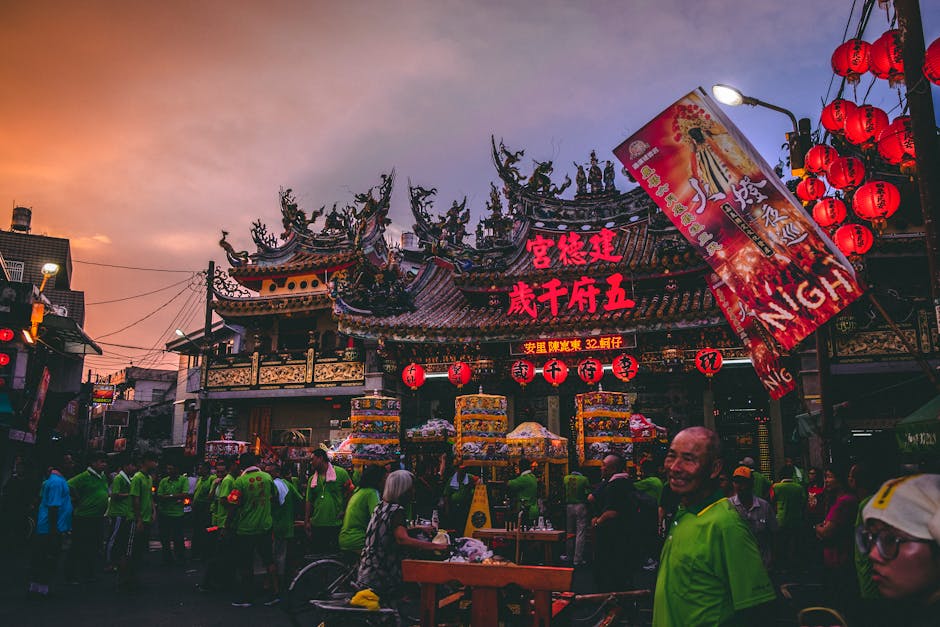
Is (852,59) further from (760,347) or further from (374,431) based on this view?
(374,431)

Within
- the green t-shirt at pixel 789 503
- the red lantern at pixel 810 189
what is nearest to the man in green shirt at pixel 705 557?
the green t-shirt at pixel 789 503

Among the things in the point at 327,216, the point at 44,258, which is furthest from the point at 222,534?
the point at 44,258

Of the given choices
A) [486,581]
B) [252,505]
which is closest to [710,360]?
[252,505]

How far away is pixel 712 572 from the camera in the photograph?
2.72 metres

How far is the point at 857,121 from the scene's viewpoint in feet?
28.2

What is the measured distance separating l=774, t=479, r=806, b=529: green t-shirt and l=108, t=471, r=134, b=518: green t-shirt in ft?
35.5

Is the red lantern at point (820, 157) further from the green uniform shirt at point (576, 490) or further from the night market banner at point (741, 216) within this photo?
the green uniform shirt at point (576, 490)

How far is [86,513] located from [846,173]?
41.7 feet

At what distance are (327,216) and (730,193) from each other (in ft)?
71.0

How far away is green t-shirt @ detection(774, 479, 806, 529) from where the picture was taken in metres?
11.2

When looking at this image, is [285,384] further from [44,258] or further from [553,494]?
[44,258]

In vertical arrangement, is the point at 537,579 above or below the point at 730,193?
below

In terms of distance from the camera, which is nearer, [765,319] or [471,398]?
[765,319]

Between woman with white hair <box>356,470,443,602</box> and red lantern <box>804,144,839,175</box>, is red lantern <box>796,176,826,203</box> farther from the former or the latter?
woman with white hair <box>356,470,443,602</box>
